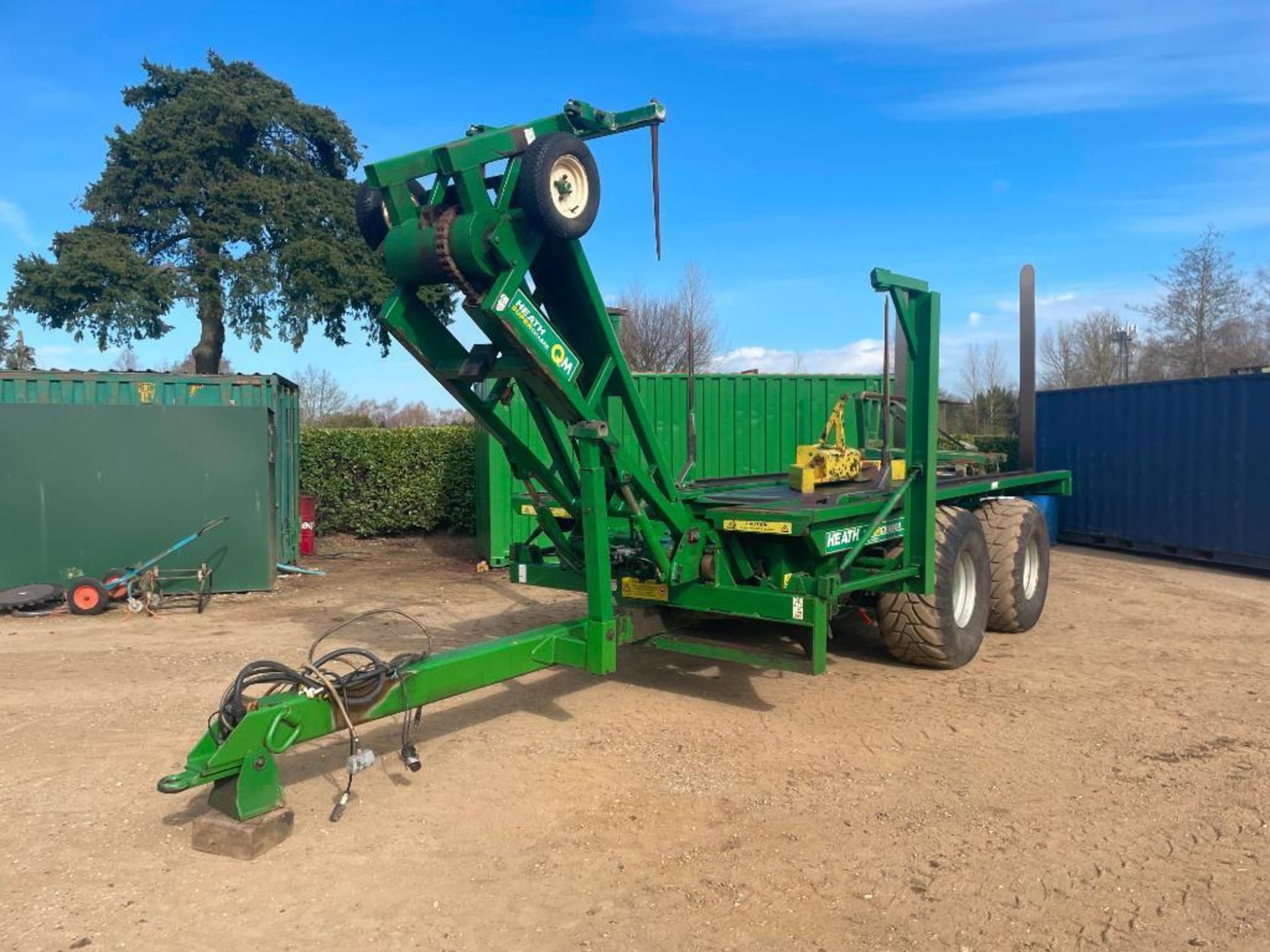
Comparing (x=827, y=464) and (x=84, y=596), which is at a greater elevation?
(x=827, y=464)

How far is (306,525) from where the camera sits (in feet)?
44.3

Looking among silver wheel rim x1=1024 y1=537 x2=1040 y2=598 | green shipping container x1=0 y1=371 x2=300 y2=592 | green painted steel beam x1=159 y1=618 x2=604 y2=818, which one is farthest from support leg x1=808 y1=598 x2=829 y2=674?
green shipping container x1=0 y1=371 x2=300 y2=592

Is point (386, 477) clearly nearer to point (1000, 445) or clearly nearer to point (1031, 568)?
point (1031, 568)

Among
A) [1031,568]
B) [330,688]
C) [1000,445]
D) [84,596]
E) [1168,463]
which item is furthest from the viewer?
[1000,445]

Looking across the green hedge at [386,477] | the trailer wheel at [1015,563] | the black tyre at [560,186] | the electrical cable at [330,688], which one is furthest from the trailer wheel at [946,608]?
the green hedge at [386,477]

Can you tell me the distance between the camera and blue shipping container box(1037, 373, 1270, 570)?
12.4 metres

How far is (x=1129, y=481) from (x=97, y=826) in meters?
14.1

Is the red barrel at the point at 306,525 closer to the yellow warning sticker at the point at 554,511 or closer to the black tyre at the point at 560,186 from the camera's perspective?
the yellow warning sticker at the point at 554,511

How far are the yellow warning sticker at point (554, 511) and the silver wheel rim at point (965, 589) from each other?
10.1ft

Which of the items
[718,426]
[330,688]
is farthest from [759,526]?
[718,426]

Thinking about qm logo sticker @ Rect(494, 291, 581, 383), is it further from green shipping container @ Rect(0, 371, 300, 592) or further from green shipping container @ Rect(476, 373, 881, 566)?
green shipping container @ Rect(0, 371, 300, 592)

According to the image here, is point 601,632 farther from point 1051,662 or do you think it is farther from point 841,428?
point 1051,662

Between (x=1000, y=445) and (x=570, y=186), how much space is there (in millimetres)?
17180

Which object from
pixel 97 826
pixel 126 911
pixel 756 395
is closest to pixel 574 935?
pixel 126 911
